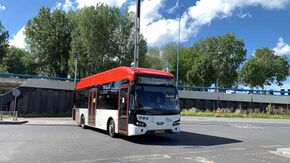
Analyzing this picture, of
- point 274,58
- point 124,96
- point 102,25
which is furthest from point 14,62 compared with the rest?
point 124,96

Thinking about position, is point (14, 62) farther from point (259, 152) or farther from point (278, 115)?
point (259, 152)

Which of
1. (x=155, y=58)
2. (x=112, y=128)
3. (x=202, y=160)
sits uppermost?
(x=155, y=58)

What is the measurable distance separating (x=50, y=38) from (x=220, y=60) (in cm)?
3854

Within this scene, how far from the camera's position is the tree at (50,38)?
5472 cm

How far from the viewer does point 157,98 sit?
12852 millimetres

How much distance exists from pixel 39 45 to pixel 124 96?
152ft

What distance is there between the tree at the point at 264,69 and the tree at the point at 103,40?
101 ft

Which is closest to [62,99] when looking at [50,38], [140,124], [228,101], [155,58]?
[228,101]

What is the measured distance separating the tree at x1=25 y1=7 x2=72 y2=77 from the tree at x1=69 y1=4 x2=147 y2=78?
5.24m

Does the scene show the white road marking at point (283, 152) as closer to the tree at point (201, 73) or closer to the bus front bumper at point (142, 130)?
the bus front bumper at point (142, 130)

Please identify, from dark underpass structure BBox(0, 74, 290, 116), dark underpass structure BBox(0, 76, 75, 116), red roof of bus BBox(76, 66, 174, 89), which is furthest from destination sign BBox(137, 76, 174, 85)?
dark underpass structure BBox(0, 76, 75, 116)

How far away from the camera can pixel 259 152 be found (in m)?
10.7

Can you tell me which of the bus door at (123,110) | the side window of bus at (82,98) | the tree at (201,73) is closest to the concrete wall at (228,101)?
the side window of bus at (82,98)

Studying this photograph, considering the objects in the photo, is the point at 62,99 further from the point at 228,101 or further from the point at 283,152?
the point at 283,152
